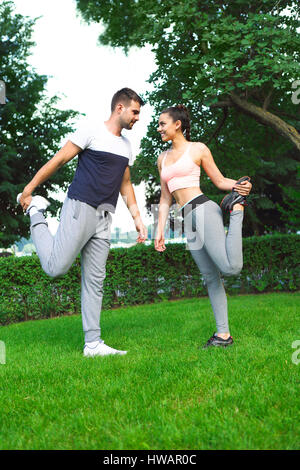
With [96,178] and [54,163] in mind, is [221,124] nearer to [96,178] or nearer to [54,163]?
[96,178]

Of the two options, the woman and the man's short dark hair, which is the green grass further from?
the man's short dark hair

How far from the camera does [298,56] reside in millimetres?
10852

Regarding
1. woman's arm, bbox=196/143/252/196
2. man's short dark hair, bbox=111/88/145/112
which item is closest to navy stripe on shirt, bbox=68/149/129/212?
man's short dark hair, bbox=111/88/145/112

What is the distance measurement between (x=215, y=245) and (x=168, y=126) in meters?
1.34

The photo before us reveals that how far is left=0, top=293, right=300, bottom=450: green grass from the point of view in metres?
2.36

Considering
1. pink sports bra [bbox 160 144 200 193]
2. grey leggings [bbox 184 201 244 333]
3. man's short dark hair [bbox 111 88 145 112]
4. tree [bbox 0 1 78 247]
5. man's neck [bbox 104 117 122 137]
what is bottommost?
grey leggings [bbox 184 201 244 333]

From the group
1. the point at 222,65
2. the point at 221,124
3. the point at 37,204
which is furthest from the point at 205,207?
the point at 221,124

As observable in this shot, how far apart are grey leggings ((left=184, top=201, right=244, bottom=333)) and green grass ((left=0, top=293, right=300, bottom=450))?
0.57 m

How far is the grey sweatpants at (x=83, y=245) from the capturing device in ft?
13.7

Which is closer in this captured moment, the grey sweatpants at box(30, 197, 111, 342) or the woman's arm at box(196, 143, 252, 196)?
the grey sweatpants at box(30, 197, 111, 342)

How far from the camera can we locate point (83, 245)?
4.33 metres
